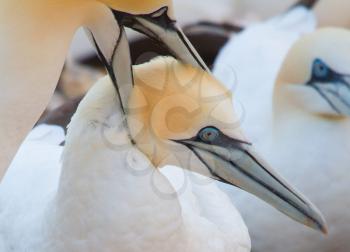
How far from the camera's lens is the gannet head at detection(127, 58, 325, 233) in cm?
122

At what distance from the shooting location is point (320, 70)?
1.63 m

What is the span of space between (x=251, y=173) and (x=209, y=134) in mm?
89

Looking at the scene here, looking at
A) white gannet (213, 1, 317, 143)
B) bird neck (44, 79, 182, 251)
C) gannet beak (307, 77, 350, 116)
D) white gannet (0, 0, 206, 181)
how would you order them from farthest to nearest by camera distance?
white gannet (213, 1, 317, 143) < gannet beak (307, 77, 350, 116) < bird neck (44, 79, 182, 251) < white gannet (0, 0, 206, 181)

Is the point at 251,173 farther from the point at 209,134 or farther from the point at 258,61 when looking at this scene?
the point at 258,61

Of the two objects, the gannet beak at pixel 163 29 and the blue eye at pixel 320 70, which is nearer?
the gannet beak at pixel 163 29

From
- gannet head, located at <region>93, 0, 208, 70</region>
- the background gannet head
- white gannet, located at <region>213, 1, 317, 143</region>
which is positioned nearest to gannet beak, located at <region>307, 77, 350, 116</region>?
the background gannet head

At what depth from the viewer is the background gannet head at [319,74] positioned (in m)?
1.60

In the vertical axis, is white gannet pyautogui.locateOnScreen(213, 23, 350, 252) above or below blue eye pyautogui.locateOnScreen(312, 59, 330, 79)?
below

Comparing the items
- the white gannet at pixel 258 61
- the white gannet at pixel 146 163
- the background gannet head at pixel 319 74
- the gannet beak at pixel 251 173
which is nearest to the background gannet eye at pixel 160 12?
the white gannet at pixel 146 163

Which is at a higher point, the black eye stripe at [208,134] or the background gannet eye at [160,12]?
the background gannet eye at [160,12]

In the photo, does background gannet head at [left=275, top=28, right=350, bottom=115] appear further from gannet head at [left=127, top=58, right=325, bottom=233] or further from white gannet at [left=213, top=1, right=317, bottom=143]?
gannet head at [left=127, top=58, right=325, bottom=233]

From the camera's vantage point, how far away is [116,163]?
4.01 feet

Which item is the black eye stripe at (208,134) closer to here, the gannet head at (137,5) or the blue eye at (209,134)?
the blue eye at (209,134)

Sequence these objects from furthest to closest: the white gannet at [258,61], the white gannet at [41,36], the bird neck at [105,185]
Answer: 1. the white gannet at [258,61]
2. the bird neck at [105,185]
3. the white gannet at [41,36]
